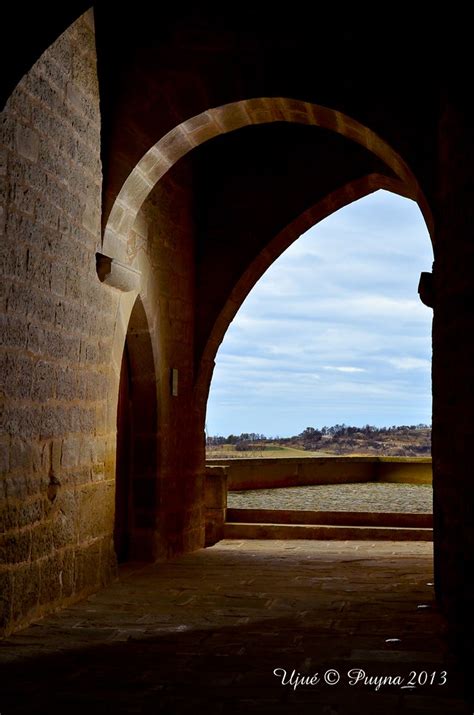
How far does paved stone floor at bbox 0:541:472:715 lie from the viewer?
2.31m

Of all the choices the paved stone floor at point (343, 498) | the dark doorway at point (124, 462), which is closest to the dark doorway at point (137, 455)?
the dark doorway at point (124, 462)

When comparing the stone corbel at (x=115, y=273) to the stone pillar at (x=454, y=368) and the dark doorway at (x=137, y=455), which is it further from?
the stone pillar at (x=454, y=368)

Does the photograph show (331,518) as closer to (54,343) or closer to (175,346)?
(175,346)

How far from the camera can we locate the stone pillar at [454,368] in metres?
2.83

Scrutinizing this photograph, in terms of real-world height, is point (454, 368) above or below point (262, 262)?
below

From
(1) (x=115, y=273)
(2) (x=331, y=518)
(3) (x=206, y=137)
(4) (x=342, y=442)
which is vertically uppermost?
(3) (x=206, y=137)

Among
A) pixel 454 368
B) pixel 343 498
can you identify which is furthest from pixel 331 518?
pixel 454 368

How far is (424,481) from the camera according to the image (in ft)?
42.5

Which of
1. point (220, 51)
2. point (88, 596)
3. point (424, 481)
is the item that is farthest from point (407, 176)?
point (424, 481)

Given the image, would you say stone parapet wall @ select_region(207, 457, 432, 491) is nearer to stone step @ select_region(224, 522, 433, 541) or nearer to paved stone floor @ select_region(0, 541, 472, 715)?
stone step @ select_region(224, 522, 433, 541)

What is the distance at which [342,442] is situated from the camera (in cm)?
2014

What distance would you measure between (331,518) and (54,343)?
501cm

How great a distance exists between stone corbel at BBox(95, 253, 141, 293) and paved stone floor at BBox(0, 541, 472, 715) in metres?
1.66

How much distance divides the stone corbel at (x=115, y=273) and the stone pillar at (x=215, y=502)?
3.50m
